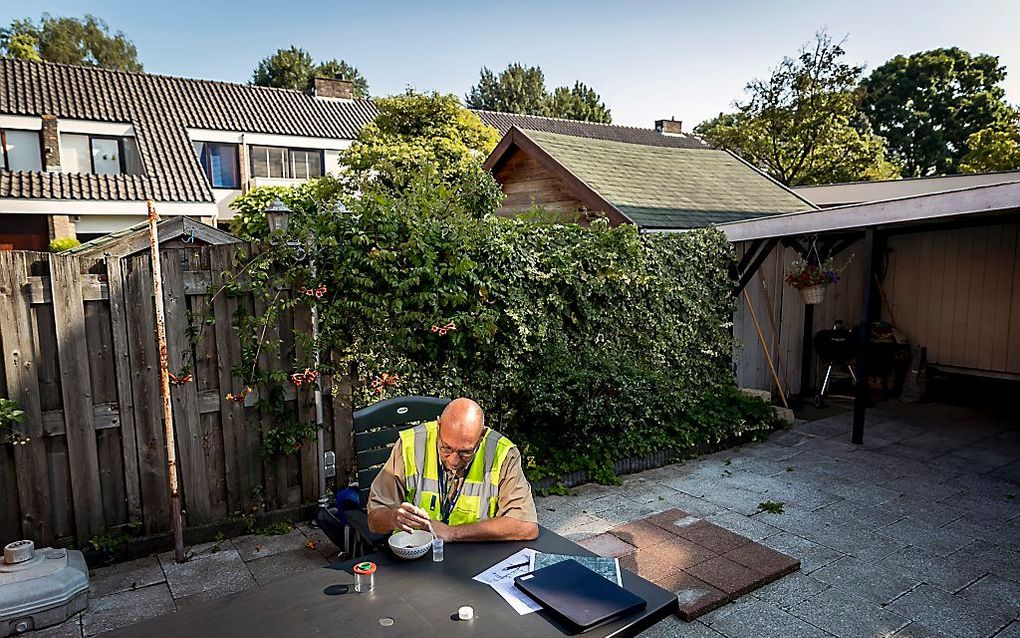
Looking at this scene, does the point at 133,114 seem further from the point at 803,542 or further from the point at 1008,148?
the point at 1008,148

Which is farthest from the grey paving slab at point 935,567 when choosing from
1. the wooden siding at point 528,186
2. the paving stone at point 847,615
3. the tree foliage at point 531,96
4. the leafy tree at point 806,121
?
the tree foliage at point 531,96

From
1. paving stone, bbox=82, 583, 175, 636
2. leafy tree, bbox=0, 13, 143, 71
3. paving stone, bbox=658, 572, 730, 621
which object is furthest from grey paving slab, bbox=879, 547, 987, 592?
leafy tree, bbox=0, 13, 143, 71

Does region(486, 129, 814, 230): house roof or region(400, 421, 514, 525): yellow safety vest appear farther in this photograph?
region(486, 129, 814, 230): house roof

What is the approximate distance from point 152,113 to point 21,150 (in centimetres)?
371

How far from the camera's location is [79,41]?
3312 cm

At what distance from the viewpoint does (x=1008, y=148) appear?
66.0ft

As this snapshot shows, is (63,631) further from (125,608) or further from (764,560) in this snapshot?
(764,560)

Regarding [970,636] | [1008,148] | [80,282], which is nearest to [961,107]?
[1008,148]

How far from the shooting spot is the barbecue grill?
7.80 meters

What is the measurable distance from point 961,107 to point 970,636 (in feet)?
127

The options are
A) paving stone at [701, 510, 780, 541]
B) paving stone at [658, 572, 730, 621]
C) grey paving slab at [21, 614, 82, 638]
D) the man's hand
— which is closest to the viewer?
the man's hand

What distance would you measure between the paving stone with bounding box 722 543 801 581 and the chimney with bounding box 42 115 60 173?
65.9ft

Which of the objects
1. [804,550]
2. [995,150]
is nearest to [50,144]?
[804,550]

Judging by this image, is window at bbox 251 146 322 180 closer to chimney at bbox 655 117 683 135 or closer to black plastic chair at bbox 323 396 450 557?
chimney at bbox 655 117 683 135
